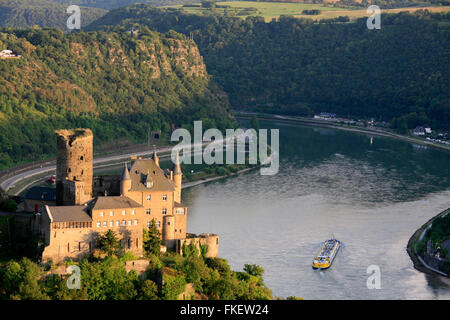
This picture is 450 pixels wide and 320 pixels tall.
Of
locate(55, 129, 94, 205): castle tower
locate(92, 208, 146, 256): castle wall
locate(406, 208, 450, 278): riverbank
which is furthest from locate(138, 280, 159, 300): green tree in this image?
locate(406, 208, 450, 278): riverbank

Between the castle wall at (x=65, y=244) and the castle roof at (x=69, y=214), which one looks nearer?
the castle wall at (x=65, y=244)

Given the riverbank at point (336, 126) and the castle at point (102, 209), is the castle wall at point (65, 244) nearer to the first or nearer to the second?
the castle at point (102, 209)

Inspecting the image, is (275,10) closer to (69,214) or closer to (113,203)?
(113,203)

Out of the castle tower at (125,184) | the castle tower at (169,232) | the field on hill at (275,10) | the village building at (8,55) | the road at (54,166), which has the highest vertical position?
the field on hill at (275,10)

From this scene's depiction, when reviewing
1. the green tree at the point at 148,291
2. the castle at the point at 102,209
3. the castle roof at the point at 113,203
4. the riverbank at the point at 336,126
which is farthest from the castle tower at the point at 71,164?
the riverbank at the point at 336,126

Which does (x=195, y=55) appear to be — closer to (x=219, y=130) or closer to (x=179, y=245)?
(x=219, y=130)
